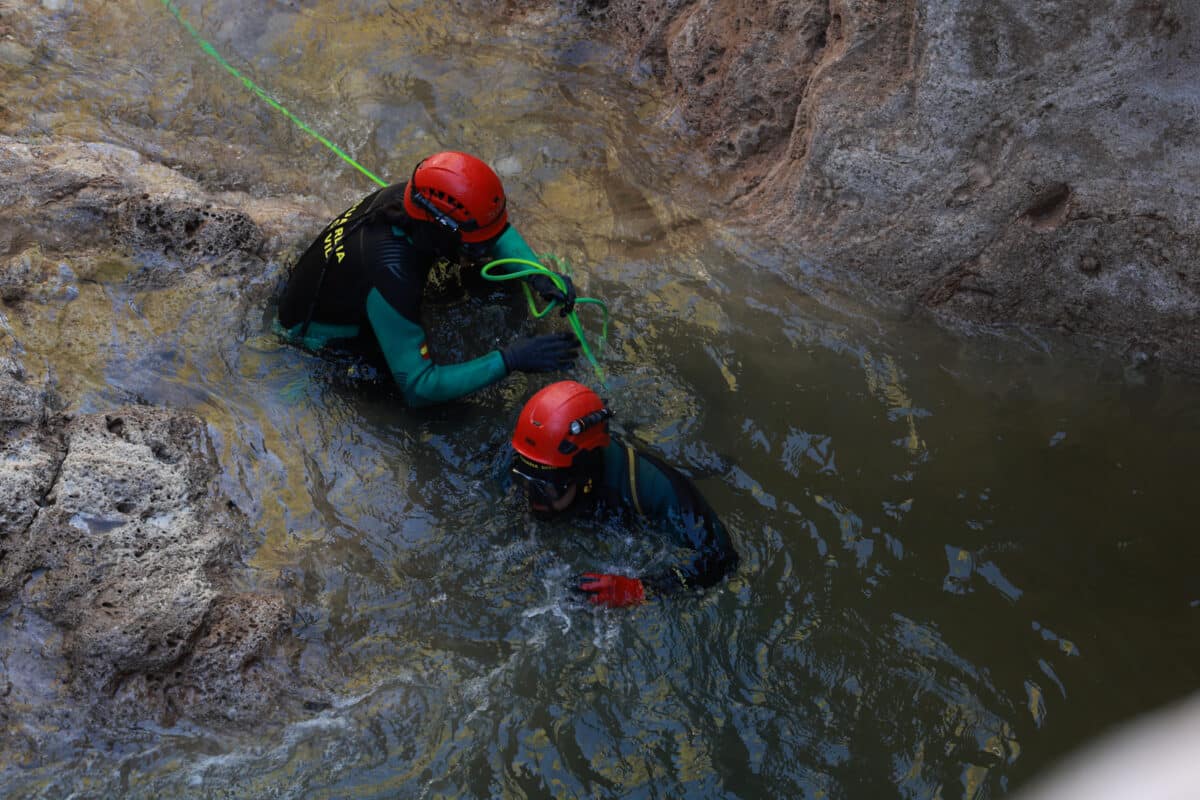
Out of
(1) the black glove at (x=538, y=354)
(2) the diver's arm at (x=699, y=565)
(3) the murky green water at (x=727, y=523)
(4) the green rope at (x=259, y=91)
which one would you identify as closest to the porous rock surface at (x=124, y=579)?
(3) the murky green water at (x=727, y=523)

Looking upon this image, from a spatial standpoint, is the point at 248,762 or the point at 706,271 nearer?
the point at 248,762

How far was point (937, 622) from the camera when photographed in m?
4.09

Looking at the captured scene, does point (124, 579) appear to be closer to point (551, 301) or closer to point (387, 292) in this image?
point (387, 292)

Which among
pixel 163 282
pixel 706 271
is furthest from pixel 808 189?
pixel 163 282

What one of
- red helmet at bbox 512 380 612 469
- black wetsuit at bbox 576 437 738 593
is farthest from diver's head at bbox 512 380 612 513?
black wetsuit at bbox 576 437 738 593

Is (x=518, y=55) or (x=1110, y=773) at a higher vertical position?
(x=1110, y=773)

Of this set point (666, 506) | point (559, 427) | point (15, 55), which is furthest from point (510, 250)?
point (15, 55)

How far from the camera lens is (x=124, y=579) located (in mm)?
3756

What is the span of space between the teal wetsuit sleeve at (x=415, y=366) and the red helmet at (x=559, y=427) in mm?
519

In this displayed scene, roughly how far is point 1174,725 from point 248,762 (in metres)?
3.44

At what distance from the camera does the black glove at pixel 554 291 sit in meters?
4.93

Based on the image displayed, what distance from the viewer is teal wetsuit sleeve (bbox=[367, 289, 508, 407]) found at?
4672 millimetres

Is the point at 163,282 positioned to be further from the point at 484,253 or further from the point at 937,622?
the point at 937,622

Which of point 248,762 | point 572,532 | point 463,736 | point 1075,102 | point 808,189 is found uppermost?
point 1075,102
